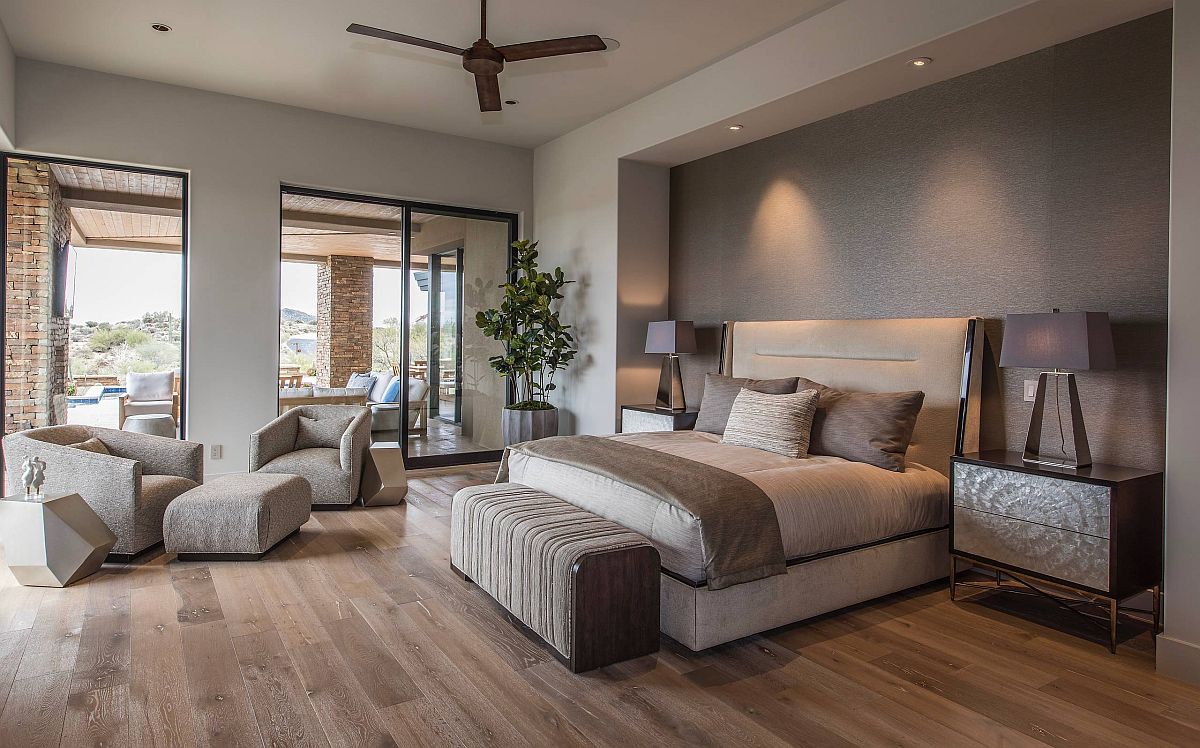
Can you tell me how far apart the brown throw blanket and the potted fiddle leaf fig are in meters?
3.03

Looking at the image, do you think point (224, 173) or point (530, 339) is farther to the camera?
point (530, 339)

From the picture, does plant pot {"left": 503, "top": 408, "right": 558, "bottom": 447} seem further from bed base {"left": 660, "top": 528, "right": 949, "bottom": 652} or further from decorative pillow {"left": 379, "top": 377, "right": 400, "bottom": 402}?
bed base {"left": 660, "top": 528, "right": 949, "bottom": 652}

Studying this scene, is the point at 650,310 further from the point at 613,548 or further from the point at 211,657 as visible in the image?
the point at 211,657

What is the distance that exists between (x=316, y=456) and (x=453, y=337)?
7.00 ft

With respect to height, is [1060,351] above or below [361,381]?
above

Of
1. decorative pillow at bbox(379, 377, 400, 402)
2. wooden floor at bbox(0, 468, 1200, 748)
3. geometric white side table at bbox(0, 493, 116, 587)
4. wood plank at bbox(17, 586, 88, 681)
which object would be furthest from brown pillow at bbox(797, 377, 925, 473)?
decorative pillow at bbox(379, 377, 400, 402)

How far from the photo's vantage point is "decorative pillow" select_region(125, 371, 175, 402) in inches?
213

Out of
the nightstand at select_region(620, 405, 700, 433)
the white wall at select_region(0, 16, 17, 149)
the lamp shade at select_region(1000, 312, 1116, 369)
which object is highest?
the white wall at select_region(0, 16, 17, 149)

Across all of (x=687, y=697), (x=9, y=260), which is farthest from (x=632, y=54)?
(x=9, y=260)

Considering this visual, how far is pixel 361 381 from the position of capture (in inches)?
250

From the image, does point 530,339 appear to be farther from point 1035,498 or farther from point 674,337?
point 1035,498

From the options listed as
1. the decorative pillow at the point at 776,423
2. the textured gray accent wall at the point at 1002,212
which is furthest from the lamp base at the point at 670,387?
the decorative pillow at the point at 776,423

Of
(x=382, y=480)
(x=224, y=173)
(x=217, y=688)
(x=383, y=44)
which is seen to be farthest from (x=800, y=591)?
(x=224, y=173)

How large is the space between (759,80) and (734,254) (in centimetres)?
134
